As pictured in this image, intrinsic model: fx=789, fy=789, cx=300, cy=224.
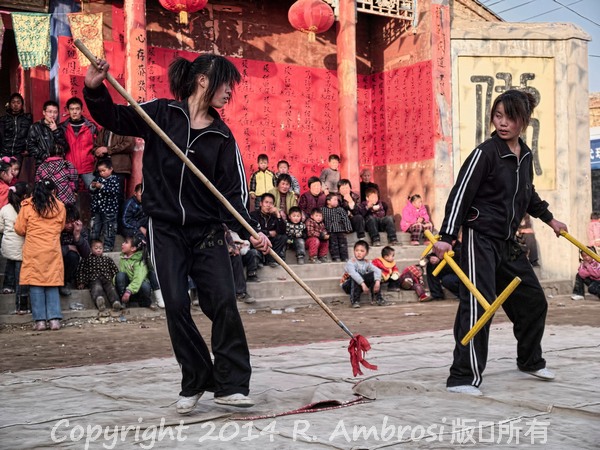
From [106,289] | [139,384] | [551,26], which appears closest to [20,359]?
[139,384]

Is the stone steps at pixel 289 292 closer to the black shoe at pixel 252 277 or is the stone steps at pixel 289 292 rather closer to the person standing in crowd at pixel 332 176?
the black shoe at pixel 252 277

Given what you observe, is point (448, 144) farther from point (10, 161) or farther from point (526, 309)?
point (526, 309)

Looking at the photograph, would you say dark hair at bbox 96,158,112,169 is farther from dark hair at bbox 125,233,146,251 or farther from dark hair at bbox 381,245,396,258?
dark hair at bbox 381,245,396,258

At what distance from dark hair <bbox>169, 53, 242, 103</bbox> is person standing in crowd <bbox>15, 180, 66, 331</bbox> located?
17.4 feet

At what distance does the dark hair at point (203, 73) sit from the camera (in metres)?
4.17

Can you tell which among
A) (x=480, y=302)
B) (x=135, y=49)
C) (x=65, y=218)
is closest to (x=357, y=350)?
(x=480, y=302)

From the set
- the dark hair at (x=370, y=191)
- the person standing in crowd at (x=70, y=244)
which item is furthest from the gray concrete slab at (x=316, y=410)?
the dark hair at (x=370, y=191)

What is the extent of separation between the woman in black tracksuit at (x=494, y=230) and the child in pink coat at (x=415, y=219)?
8860 mm

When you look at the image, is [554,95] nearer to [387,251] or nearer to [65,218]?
[387,251]

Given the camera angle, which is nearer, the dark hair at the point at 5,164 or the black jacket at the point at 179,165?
the black jacket at the point at 179,165

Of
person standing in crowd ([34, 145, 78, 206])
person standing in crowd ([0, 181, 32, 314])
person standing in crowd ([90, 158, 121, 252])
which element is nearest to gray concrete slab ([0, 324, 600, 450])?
person standing in crowd ([0, 181, 32, 314])

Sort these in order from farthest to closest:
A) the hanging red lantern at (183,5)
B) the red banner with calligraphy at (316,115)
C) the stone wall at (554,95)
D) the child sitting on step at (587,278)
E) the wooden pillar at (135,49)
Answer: the stone wall at (554,95)
the red banner with calligraphy at (316,115)
the child sitting on step at (587,278)
the hanging red lantern at (183,5)
the wooden pillar at (135,49)

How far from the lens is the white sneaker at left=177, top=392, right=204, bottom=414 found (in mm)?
3910

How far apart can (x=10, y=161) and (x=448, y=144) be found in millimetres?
7812
